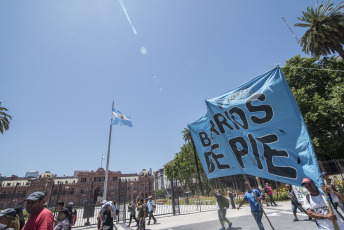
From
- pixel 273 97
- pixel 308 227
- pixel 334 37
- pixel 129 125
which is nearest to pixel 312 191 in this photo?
pixel 273 97

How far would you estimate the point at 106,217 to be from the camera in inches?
261

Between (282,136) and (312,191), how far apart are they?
5.66 ft

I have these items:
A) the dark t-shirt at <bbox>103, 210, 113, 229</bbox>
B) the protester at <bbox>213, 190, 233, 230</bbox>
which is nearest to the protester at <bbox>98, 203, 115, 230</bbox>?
the dark t-shirt at <bbox>103, 210, 113, 229</bbox>

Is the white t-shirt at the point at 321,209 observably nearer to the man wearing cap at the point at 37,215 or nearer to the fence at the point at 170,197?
the fence at the point at 170,197

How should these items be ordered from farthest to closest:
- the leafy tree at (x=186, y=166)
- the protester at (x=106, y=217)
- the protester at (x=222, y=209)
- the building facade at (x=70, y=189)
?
the leafy tree at (x=186, y=166)
the building facade at (x=70, y=189)
the protester at (x=222, y=209)
the protester at (x=106, y=217)

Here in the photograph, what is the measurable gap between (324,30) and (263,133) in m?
23.8

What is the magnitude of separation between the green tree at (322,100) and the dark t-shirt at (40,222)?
82.4 feet

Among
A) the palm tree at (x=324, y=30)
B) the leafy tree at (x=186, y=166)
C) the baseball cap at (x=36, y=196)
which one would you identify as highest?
the palm tree at (x=324, y=30)

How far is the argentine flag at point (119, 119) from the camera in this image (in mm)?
16312

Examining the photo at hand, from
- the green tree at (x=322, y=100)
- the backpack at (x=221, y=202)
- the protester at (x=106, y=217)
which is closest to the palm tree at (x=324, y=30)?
the green tree at (x=322, y=100)

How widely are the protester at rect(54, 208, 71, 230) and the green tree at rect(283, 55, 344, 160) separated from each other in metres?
24.8

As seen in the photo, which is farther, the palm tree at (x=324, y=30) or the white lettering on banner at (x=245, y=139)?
the palm tree at (x=324, y=30)

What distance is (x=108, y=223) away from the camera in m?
6.64

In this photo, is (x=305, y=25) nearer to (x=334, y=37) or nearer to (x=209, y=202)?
(x=334, y=37)
